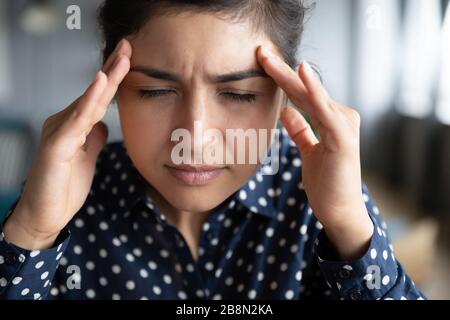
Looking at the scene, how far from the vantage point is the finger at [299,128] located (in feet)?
1.66

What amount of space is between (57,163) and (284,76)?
234 millimetres

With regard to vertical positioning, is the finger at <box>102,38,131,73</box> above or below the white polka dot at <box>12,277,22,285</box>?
above

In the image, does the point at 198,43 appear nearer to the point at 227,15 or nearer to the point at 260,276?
the point at 227,15

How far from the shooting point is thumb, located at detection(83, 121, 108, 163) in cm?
58

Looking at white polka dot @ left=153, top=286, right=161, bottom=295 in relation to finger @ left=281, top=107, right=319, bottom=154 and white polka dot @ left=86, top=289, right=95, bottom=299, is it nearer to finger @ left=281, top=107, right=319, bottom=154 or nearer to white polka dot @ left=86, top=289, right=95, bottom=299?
white polka dot @ left=86, top=289, right=95, bottom=299

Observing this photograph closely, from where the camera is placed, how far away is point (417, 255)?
1010 mm

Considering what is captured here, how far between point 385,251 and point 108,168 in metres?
0.38

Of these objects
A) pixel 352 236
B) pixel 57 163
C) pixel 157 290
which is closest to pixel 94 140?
A: pixel 57 163

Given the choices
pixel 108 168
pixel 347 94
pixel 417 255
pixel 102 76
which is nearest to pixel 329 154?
pixel 347 94

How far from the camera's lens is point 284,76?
1.59 ft

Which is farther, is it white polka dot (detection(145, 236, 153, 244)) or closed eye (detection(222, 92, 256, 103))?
white polka dot (detection(145, 236, 153, 244))

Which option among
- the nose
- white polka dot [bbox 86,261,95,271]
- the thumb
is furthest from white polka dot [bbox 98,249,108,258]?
the nose

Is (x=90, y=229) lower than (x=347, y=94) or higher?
lower
